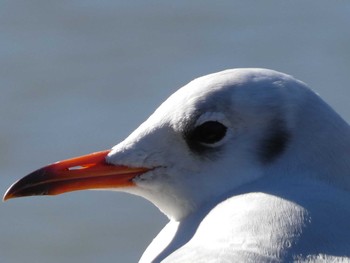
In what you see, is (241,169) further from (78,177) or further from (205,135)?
(78,177)

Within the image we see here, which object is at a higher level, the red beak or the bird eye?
the bird eye

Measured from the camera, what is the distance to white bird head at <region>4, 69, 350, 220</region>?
356 centimetres

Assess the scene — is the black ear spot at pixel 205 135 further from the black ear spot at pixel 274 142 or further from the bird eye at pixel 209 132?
the black ear spot at pixel 274 142

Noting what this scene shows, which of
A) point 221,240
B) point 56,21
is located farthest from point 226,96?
point 56,21

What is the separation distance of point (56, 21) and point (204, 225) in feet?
11.1

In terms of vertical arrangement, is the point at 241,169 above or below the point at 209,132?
below

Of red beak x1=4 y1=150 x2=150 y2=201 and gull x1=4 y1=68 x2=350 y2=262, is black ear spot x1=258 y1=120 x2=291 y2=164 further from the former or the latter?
red beak x1=4 y1=150 x2=150 y2=201

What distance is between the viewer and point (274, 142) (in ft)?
11.7

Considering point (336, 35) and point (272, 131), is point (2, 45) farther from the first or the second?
point (272, 131)

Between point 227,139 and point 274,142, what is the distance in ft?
Answer: 0.37

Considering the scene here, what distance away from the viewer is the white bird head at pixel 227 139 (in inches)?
140

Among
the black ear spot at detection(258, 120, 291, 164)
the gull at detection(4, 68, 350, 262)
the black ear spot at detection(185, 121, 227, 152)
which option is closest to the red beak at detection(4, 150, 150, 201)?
the gull at detection(4, 68, 350, 262)

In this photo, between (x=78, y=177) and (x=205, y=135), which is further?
(x=78, y=177)

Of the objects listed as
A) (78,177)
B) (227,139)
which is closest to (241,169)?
(227,139)
